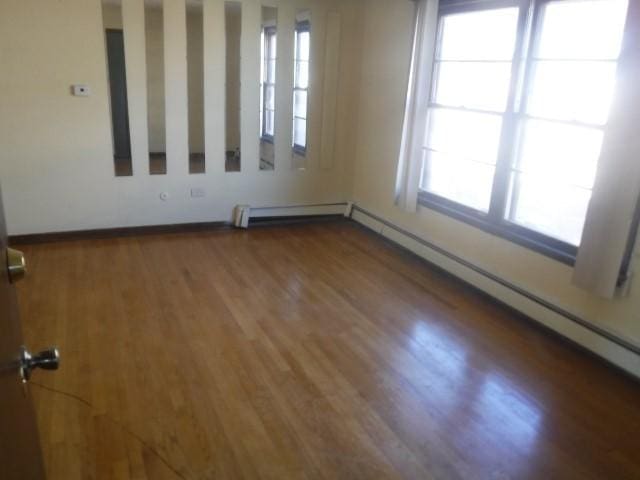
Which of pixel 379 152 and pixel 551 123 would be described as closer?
pixel 551 123

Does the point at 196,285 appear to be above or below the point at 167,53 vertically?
below

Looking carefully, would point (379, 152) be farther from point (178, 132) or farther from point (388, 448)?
point (388, 448)

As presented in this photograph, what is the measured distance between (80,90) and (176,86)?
2.70 ft

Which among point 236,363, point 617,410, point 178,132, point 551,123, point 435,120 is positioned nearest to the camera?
point 617,410

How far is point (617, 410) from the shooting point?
8.39 ft

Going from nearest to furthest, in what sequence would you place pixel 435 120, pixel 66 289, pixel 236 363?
pixel 236 363 < pixel 66 289 < pixel 435 120

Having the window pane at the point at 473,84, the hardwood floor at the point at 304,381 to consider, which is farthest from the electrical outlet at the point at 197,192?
the window pane at the point at 473,84

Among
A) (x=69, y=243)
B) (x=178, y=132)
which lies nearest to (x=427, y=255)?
(x=178, y=132)

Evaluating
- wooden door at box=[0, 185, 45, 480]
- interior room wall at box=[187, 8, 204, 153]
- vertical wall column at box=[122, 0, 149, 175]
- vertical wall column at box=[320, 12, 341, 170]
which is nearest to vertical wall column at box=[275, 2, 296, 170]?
vertical wall column at box=[320, 12, 341, 170]

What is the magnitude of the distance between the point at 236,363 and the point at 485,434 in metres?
1.34

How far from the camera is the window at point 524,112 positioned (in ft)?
9.92

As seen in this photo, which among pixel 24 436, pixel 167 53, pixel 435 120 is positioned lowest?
pixel 24 436

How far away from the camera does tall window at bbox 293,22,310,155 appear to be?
519cm

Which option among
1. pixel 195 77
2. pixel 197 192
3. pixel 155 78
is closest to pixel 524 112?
pixel 195 77
